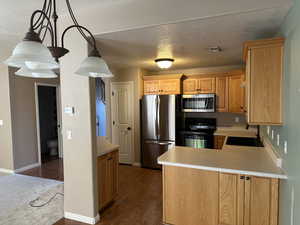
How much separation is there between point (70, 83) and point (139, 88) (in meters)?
2.35

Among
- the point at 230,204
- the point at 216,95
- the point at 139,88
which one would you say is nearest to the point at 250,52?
the point at 230,204

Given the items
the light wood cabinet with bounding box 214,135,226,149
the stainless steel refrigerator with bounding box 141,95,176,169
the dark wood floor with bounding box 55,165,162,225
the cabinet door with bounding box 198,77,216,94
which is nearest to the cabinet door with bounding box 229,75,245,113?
the cabinet door with bounding box 198,77,216,94

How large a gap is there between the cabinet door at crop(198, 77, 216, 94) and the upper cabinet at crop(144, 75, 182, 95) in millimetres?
497

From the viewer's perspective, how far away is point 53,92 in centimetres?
605

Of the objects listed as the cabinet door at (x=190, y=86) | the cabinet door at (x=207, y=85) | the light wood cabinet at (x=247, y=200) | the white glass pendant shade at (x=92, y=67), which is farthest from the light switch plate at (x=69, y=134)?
the cabinet door at (x=207, y=85)

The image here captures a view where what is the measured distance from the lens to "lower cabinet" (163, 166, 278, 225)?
1.89 m

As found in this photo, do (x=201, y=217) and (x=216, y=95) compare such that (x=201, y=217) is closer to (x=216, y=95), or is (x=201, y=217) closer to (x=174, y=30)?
(x=174, y=30)

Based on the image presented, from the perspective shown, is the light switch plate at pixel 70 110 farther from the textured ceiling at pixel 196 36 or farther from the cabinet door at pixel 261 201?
the cabinet door at pixel 261 201

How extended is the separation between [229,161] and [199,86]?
8.65ft

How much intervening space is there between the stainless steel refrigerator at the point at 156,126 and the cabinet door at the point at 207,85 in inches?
28.3

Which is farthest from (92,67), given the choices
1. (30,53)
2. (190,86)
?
(190,86)

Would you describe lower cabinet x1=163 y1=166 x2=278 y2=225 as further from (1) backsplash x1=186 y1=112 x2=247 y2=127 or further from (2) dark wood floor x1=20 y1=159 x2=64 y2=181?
(1) backsplash x1=186 y1=112 x2=247 y2=127

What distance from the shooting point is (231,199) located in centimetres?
200

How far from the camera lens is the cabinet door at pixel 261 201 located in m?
1.87
